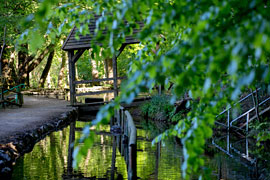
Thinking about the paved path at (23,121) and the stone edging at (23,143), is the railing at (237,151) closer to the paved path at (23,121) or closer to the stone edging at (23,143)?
the stone edging at (23,143)

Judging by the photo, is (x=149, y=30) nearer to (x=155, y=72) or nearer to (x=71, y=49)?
(x=155, y=72)

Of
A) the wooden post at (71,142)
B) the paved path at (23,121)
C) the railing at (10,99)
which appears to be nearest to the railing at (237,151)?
the wooden post at (71,142)

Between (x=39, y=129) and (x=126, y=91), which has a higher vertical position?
(x=126, y=91)

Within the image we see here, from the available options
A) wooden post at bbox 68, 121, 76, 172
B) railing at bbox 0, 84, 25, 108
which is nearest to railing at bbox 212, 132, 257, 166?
wooden post at bbox 68, 121, 76, 172

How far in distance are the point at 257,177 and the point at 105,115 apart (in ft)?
21.3

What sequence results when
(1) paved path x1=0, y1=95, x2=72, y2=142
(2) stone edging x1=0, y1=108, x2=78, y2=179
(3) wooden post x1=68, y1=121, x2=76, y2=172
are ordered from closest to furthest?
(2) stone edging x1=0, y1=108, x2=78, y2=179, (3) wooden post x1=68, y1=121, x2=76, y2=172, (1) paved path x1=0, y1=95, x2=72, y2=142

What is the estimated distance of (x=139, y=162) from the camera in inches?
344

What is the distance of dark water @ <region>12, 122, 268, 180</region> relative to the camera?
7691 millimetres

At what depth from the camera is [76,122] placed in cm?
1608

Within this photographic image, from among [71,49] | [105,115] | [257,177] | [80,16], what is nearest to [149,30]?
[105,115]

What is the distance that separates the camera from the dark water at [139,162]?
7691 millimetres

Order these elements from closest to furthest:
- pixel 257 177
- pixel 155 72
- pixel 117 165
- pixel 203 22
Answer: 1. pixel 203 22
2. pixel 155 72
3. pixel 257 177
4. pixel 117 165

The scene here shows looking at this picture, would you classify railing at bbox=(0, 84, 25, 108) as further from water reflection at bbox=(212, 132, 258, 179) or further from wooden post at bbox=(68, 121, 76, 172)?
water reflection at bbox=(212, 132, 258, 179)

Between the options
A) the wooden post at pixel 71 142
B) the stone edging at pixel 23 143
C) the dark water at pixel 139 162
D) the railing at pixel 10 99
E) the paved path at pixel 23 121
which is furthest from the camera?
the railing at pixel 10 99
